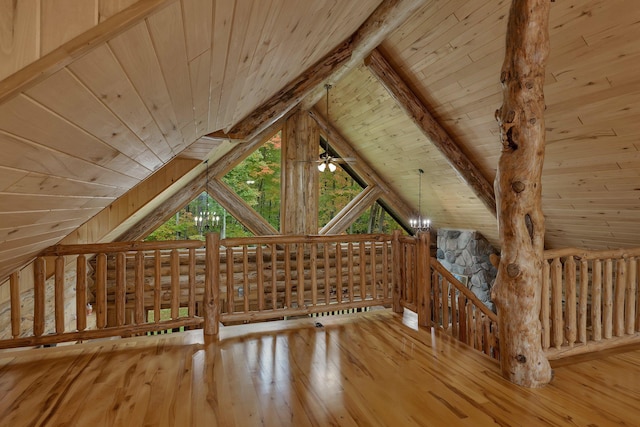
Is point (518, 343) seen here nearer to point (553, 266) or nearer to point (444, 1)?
point (553, 266)

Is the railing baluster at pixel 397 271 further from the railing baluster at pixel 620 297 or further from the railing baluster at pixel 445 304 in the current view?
the railing baluster at pixel 620 297

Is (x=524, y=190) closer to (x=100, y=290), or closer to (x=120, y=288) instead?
(x=120, y=288)

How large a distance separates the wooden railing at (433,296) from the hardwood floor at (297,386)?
401mm

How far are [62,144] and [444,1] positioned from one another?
12.3 ft

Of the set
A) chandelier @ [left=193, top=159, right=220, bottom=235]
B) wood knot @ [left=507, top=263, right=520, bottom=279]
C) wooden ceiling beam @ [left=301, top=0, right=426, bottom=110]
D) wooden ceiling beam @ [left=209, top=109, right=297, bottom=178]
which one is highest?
wooden ceiling beam @ [left=301, top=0, right=426, bottom=110]

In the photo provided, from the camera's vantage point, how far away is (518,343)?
7.45 feet

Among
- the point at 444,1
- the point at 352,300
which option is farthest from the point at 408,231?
the point at 444,1

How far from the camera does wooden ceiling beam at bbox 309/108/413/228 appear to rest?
685 cm

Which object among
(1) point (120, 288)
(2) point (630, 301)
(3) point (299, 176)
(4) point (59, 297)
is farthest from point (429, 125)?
(4) point (59, 297)

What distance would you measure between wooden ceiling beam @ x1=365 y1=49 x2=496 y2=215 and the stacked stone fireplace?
1467 mm

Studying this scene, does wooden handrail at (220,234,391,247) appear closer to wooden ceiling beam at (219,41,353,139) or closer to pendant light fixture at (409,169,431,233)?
wooden ceiling beam at (219,41,353,139)

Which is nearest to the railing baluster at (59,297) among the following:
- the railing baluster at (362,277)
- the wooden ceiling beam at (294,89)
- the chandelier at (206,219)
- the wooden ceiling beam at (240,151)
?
the wooden ceiling beam at (294,89)

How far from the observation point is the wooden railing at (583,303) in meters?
2.56

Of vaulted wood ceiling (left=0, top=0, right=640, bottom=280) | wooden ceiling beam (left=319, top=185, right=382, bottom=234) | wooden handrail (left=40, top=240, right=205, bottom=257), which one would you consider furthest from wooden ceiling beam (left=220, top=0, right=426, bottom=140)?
wooden ceiling beam (left=319, top=185, right=382, bottom=234)
